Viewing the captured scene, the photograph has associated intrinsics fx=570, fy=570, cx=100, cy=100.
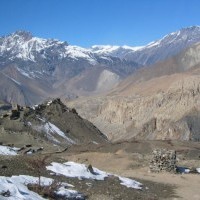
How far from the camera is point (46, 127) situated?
196 ft

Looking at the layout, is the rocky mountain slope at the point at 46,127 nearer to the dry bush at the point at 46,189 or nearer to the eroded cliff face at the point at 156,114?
the dry bush at the point at 46,189

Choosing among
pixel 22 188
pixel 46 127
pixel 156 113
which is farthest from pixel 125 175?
pixel 156 113

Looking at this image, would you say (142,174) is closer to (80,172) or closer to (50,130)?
(80,172)

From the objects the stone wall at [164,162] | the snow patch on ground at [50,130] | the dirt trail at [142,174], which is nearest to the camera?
the dirt trail at [142,174]

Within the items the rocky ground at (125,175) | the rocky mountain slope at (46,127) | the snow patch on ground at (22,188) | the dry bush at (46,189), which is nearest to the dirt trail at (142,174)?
the rocky ground at (125,175)

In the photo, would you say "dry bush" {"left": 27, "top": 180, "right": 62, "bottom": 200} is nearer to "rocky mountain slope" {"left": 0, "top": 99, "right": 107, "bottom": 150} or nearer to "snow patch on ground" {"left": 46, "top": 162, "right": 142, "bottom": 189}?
"snow patch on ground" {"left": 46, "top": 162, "right": 142, "bottom": 189}

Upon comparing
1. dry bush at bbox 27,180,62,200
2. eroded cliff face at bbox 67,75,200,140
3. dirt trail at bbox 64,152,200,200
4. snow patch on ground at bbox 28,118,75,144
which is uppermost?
eroded cliff face at bbox 67,75,200,140

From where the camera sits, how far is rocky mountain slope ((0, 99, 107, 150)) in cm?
5412

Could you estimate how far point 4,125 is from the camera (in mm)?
57312

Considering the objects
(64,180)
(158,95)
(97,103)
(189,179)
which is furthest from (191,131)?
(64,180)

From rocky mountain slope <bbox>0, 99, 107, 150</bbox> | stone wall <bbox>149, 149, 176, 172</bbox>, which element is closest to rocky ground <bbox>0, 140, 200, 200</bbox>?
stone wall <bbox>149, 149, 176, 172</bbox>

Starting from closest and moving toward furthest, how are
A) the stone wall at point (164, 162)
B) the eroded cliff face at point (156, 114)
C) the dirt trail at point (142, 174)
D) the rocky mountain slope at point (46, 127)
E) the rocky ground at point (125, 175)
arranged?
the rocky ground at point (125, 175) < the dirt trail at point (142, 174) < the stone wall at point (164, 162) < the rocky mountain slope at point (46, 127) < the eroded cliff face at point (156, 114)

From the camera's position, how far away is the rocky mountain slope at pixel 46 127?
54.1 meters

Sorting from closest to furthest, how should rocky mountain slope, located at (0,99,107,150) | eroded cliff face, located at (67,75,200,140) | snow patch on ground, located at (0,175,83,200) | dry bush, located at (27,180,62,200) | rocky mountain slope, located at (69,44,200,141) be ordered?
snow patch on ground, located at (0,175,83,200)
dry bush, located at (27,180,62,200)
rocky mountain slope, located at (0,99,107,150)
eroded cliff face, located at (67,75,200,140)
rocky mountain slope, located at (69,44,200,141)
